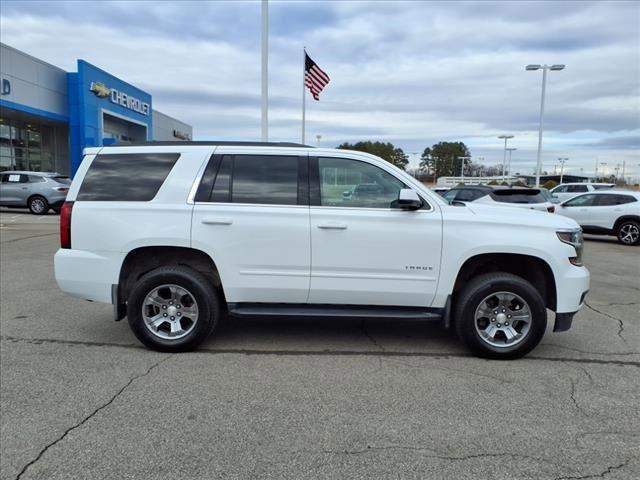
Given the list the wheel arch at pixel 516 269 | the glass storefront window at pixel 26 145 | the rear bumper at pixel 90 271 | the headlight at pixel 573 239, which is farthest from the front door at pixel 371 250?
the glass storefront window at pixel 26 145

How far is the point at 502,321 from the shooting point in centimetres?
455

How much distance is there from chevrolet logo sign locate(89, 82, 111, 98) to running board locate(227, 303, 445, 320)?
28003mm

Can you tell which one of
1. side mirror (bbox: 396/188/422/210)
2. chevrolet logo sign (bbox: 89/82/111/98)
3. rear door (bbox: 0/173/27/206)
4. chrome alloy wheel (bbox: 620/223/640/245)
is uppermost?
chevrolet logo sign (bbox: 89/82/111/98)

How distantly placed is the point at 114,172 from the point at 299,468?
10.8ft

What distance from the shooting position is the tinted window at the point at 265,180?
15.1 feet

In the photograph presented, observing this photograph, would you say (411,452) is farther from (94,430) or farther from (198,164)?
(198,164)

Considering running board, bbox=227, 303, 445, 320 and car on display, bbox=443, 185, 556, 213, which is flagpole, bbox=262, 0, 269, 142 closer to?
car on display, bbox=443, 185, 556, 213

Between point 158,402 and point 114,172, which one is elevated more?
point 114,172

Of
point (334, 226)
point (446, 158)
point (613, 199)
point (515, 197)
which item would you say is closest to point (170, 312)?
point (334, 226)

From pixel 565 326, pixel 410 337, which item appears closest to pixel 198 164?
pixel 410 337

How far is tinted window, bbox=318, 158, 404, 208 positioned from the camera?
4605mm

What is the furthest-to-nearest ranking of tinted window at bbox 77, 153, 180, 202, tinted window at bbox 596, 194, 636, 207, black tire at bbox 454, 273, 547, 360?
tinted window at bbox 596, 194, 636, 207, tinted window at bbox 77, 153, 180, 202, black tire at bbox 454, 273, 547, 360

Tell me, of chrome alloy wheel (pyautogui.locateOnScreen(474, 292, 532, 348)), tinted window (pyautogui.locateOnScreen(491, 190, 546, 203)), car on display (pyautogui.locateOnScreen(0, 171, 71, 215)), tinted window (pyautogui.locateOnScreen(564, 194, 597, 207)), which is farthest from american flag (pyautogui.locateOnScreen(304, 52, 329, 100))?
chrome alloy wheel (pyautogui.locateOnScreen(474, 292, 532, 348))

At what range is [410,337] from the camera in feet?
17.2
